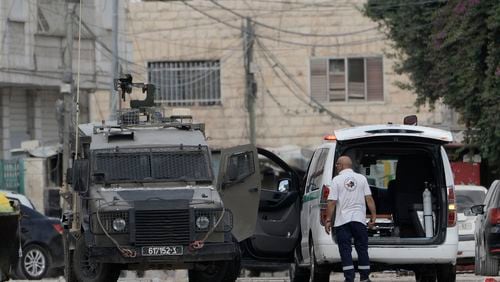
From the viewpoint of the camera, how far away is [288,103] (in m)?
46.8

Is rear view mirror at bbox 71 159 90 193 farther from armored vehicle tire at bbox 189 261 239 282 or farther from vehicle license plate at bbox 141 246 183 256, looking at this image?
armored vehicle tire at bbox 189 261 239 282

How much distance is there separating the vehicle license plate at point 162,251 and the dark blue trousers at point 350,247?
7.20 feet

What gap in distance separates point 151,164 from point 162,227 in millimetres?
1319

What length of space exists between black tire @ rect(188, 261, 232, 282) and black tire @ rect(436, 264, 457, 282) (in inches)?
111

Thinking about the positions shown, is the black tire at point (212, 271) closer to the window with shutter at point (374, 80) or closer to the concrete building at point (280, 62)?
the concrete building at point (280, 62)

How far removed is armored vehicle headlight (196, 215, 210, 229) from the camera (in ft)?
60.6

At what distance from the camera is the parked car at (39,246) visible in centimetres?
2830

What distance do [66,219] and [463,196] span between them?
32.8ft

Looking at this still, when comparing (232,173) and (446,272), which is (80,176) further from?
(446,272)

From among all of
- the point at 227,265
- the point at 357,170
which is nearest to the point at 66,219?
the point at 227,265

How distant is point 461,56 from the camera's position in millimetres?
30625

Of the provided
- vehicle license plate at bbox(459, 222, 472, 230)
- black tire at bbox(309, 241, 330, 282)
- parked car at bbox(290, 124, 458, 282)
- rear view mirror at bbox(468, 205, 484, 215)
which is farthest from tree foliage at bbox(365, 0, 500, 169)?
black tire at bbox(309, 241, 330, 282)

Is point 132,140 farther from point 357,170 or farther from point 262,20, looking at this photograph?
point 262,20

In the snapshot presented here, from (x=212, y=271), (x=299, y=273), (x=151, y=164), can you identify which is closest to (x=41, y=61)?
(x=299, y=273)
